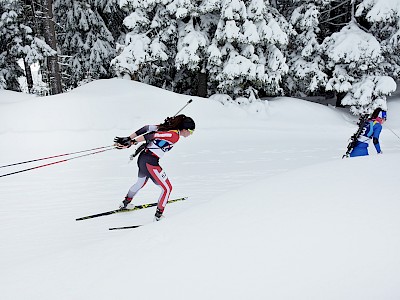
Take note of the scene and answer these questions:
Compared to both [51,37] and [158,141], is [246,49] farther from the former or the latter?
[158,141]

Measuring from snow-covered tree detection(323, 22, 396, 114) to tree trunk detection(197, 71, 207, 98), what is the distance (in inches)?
236

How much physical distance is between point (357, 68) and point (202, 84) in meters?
7.49

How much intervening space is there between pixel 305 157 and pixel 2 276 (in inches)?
360

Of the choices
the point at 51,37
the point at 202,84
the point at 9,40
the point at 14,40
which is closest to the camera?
the point at 51,37

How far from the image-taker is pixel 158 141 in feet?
17.9

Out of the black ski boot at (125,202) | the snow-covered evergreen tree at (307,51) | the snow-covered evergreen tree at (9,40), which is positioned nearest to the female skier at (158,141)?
the black ski boot at (125,202)

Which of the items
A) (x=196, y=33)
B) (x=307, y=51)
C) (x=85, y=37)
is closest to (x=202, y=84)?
(x=196, y=33)

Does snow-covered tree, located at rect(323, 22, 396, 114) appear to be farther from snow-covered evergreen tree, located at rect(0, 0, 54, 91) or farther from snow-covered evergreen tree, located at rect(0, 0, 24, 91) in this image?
snow-covered evergreen tree, located at rect(0, 0, 24, 91)

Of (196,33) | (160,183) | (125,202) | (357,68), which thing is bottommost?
(125,202)

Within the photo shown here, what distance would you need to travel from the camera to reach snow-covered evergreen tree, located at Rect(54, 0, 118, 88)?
19609 mm

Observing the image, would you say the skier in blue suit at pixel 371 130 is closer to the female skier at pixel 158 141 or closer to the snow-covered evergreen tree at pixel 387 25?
the female skier at pixel 158 141

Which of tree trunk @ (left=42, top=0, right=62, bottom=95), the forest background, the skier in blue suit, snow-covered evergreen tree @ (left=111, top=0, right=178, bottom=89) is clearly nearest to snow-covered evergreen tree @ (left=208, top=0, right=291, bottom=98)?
the forest background

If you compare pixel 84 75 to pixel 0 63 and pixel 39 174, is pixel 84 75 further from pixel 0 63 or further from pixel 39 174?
pixel 39 174

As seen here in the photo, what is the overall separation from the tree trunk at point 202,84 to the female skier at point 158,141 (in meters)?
Result: 12.1
